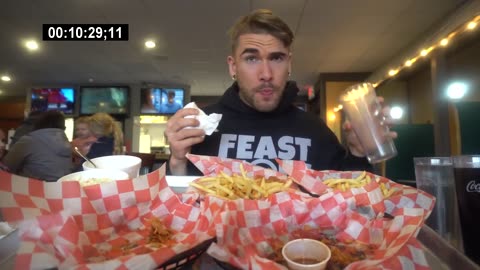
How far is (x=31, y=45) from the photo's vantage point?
4840mm

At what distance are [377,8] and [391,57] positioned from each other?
220 cm

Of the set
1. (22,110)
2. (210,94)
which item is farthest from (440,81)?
(22,110)

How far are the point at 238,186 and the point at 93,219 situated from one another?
339 mm

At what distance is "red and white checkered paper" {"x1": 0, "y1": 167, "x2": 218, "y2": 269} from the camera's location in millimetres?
470

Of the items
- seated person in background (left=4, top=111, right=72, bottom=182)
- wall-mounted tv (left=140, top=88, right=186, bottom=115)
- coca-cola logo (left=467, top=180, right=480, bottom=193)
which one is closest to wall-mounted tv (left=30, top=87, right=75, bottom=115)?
wall-mounted tv (left=140, top=88, right=186, bottom=115)

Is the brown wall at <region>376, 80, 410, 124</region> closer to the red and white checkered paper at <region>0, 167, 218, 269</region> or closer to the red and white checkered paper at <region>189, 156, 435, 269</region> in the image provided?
the red and white checkered paper at <region>189, 156, 435, 269</region>

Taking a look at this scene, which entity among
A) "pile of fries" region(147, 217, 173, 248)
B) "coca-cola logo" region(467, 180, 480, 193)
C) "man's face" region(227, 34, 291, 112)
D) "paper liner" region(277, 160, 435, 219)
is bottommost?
"pile of fries" region(147, 217, 173, 248)

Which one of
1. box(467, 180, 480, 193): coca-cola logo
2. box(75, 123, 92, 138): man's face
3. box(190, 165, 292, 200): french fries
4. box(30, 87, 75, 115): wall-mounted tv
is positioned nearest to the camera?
box(467, 180, 480, 193): coca-cola logo

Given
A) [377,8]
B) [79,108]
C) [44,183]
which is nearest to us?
[44,183]

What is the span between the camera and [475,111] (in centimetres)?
191

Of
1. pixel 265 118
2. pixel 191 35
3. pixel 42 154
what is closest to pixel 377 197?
pixel 265 118

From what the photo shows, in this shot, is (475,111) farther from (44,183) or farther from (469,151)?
(44,183)

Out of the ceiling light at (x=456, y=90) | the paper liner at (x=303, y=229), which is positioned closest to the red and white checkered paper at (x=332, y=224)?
the paper liner at (x=303, y=229)

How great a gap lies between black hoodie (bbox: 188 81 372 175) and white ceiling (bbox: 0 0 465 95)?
88.7 inches
